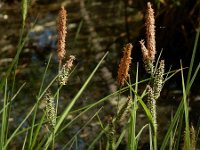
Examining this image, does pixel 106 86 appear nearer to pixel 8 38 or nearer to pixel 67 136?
pixel 67 136

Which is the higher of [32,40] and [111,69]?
[32,40]

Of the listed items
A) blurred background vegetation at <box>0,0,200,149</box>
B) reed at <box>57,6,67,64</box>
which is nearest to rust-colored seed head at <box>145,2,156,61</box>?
reed at <box>57,6,67,64</box>

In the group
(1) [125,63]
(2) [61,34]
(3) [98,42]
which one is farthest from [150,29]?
(3) [98,42]

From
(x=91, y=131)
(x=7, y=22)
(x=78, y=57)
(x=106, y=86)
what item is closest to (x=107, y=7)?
(x=7, y=22)

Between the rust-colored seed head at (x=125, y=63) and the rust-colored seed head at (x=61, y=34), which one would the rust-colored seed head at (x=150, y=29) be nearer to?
the rust-colored seed head at (x=125, y=63)

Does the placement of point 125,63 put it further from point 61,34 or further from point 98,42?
point 98,42

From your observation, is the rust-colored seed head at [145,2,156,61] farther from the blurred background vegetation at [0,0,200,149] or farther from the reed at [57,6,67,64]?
the blurred background vegetation at [0,0,200,149]

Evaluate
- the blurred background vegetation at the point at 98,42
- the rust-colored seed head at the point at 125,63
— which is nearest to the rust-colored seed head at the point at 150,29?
the rust-colored seed head at the point at 125,63

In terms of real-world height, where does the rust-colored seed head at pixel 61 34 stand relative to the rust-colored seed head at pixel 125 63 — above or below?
above
